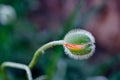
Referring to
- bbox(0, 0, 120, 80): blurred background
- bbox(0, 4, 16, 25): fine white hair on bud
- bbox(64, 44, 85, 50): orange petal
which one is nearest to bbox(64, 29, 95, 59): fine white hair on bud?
bbox(64, 44, 85, 50): orange petal

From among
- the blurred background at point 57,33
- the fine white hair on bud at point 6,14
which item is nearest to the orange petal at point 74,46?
the blurred background at point 57,33

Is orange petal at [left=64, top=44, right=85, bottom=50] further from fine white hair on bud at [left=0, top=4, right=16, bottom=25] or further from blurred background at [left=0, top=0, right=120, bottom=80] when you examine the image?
fine white hair on bud at [left=0, top=4, right=16, bottom=25]

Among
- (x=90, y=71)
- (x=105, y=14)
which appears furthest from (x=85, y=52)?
(x=105, y=14)

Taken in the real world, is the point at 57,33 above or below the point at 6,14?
below

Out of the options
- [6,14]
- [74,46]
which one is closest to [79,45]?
[74,46]

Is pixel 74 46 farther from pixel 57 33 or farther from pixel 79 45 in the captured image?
pixel 57 33

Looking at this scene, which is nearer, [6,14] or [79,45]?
[79,45]
